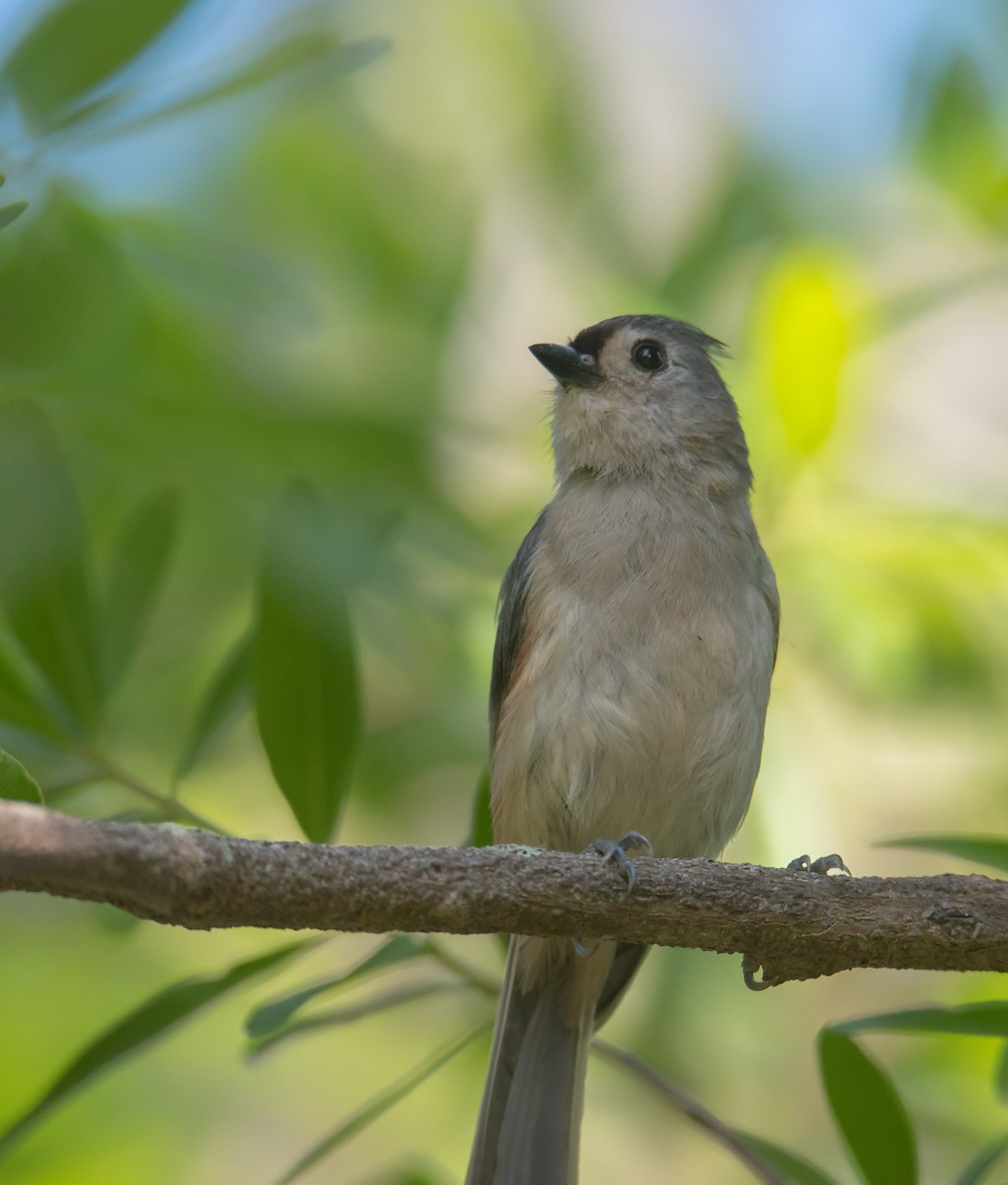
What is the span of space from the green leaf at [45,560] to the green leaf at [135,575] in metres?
0.08

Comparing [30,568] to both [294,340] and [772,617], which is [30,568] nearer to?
[294,340]

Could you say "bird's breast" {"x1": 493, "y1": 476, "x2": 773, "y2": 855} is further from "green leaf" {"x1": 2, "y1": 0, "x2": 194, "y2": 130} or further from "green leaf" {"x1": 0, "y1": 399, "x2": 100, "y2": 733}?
"green leaf" {"x1": 2, "y1": 0, "x2": 194, "y2": 130}

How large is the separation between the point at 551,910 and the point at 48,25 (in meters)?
1.61

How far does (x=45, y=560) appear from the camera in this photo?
7.16ft

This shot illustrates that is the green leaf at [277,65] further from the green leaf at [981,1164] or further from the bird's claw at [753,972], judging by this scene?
the green leaf at [981,1164]

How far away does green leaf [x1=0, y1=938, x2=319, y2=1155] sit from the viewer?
252 cm

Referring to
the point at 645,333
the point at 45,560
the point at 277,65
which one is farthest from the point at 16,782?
the point at 645,333

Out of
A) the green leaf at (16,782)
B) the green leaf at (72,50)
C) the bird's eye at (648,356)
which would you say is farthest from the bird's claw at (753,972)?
the bird's eye at (648,356)

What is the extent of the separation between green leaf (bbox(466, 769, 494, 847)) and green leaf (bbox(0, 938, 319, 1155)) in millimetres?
525

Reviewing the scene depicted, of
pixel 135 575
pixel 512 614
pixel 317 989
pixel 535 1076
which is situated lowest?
pixel 317 989

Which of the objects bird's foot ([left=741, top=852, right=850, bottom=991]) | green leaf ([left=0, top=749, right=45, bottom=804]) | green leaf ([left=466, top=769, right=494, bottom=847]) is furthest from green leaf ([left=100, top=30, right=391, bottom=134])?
bird's foot ([left=741, top=852, right=850, bottom=991])

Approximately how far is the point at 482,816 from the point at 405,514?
102 centimetres

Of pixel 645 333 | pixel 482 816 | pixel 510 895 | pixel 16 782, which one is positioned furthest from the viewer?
pixel 645 333

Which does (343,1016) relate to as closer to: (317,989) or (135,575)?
(317,989)
